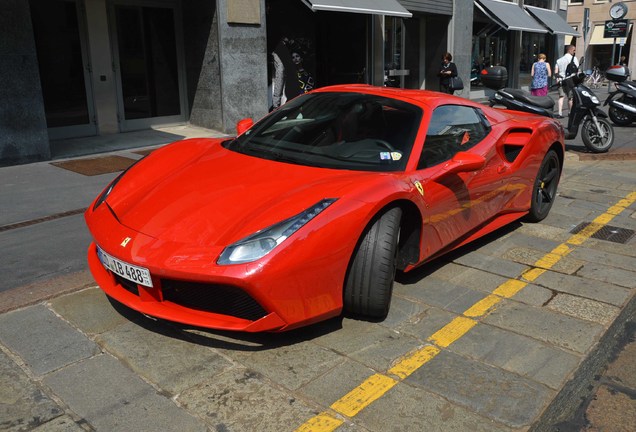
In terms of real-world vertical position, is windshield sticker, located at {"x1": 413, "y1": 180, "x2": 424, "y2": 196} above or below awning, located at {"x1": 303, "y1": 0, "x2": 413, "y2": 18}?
below

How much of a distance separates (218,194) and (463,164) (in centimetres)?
157

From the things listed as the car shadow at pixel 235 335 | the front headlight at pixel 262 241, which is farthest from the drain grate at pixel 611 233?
the front headlight at pixel 262 241

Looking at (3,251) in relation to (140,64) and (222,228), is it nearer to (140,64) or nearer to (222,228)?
(222,228)

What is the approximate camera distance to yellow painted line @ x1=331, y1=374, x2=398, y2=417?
2504 mm

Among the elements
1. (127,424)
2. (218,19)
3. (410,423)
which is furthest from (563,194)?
(218,19)

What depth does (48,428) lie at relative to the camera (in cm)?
234

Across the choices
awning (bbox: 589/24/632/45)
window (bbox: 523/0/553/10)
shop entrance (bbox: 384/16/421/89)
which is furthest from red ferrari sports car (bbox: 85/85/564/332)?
awning (bbox: 589/24/632/45)

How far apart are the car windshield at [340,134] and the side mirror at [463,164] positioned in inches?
11.8

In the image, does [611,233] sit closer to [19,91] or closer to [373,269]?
[373,269]

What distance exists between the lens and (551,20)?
2117cm

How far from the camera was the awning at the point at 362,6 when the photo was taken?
35.5ft

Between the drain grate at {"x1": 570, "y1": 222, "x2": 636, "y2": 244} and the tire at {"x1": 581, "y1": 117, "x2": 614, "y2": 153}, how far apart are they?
4154 millimetres

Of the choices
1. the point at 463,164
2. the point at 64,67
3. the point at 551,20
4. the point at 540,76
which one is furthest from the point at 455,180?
the point at 551,20

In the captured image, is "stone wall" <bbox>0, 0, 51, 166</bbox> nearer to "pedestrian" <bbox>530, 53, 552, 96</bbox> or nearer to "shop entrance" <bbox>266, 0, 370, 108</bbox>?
"shop entrance" <bbox>266, 0, 370, 108</bbox>
